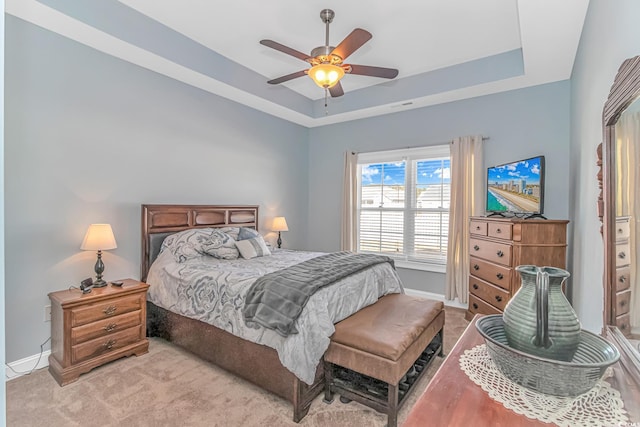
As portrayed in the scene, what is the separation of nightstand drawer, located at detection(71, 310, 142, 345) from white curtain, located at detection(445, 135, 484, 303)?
357 centimetres

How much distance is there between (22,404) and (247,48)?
11.8 feet

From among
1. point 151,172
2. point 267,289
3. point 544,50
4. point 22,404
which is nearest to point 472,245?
point 544,50

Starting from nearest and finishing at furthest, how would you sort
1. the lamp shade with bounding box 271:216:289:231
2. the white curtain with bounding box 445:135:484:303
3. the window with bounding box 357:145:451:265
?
1. the white curtain with bounding box 445:135:484:303
2. the window with bounding box 357:145:451:265
3. the lamp shade with bounding box 271:216:289:231

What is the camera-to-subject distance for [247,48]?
11.3 feet

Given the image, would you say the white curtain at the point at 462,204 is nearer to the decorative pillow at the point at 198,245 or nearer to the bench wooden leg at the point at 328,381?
the bench wooden leg at the point at 328,381

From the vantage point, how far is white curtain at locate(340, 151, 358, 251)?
496cm

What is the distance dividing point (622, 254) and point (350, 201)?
3.91 metres

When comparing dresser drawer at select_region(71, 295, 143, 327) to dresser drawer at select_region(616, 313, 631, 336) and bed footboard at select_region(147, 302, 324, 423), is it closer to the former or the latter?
bed footboard at select_region(147, 302, 324, 423)

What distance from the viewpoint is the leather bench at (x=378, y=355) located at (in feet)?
6.18

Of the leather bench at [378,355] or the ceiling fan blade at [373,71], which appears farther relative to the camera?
the ceiling fan blade at [373,71]

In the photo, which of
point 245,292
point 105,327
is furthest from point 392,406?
point 105,327

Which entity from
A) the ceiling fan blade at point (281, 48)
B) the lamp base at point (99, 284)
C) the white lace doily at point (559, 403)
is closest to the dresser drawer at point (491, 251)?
the white lace doily at point (559, 403)

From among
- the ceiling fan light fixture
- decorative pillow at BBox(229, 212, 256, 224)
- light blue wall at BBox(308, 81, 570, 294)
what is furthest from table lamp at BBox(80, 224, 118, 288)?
light blue wall at BBox(308, 81, 570, 294)

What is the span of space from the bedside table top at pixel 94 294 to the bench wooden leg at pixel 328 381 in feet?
5.86
